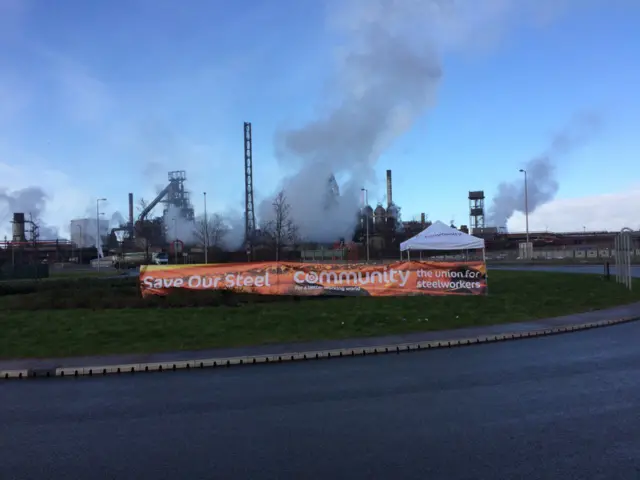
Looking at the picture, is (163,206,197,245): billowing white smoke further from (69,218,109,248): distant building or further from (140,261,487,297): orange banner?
(140,261,487,297): orange banner

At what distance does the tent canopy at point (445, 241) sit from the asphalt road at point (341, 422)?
14.8m

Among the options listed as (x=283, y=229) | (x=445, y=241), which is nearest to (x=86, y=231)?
(x=283, y=229)

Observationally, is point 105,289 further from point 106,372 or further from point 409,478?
point 409,478

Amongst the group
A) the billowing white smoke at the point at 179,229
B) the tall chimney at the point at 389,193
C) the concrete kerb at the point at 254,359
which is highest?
the tall chimney at the point at 389,193

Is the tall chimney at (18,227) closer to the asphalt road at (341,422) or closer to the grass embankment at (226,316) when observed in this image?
the grass embankment at (226,316)

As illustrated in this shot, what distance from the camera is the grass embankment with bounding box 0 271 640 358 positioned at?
46.2ft

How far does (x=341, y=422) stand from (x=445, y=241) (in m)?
20.0

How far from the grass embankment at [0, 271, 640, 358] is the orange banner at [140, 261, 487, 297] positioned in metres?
0.92

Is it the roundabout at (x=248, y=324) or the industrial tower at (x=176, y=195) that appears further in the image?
the industrial tower at (x=176, y=195)

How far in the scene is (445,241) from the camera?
26.4 m

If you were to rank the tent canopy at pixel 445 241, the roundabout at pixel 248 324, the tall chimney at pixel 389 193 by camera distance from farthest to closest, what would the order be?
1. the tall chimney at pixel 389 193
2. the tent canopy at pixel 445 241
3. the roundabout at pixel 248 324

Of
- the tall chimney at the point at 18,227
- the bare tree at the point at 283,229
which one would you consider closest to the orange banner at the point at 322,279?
the bare tree at the point at 283,229

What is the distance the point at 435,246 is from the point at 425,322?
413 inches

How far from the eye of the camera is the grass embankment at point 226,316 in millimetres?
14078
